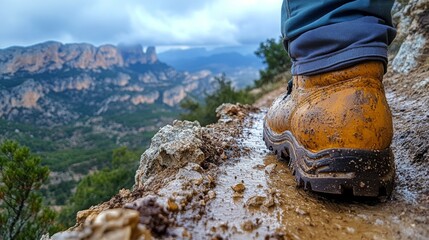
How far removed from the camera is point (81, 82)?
344 feet

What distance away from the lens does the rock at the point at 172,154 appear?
1.34 meters

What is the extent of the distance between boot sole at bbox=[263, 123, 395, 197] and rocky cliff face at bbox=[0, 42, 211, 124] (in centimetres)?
6916

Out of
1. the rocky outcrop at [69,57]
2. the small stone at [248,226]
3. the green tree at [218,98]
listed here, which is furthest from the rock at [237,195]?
the rocky outcrop at [69,57]

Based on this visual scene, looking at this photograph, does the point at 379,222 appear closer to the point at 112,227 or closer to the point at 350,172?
the point at 350,172

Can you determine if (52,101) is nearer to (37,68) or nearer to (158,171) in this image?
(37,68)

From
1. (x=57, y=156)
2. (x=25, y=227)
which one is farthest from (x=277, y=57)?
(x=57, y=156)

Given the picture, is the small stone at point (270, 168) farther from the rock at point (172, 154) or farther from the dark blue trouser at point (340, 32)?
the dark blue trouser at point (340, 32)

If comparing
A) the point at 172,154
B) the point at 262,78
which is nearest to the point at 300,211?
the point at 172,154

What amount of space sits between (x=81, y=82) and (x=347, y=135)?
113 meters

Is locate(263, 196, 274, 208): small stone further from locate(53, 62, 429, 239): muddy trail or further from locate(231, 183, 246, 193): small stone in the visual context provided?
locate(231, 183, 246, 193): small stone

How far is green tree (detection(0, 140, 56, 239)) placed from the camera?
3.66 metres

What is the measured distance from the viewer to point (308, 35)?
1273 mm

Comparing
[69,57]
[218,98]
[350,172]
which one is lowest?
[218,98]

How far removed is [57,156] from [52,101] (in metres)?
37.6
